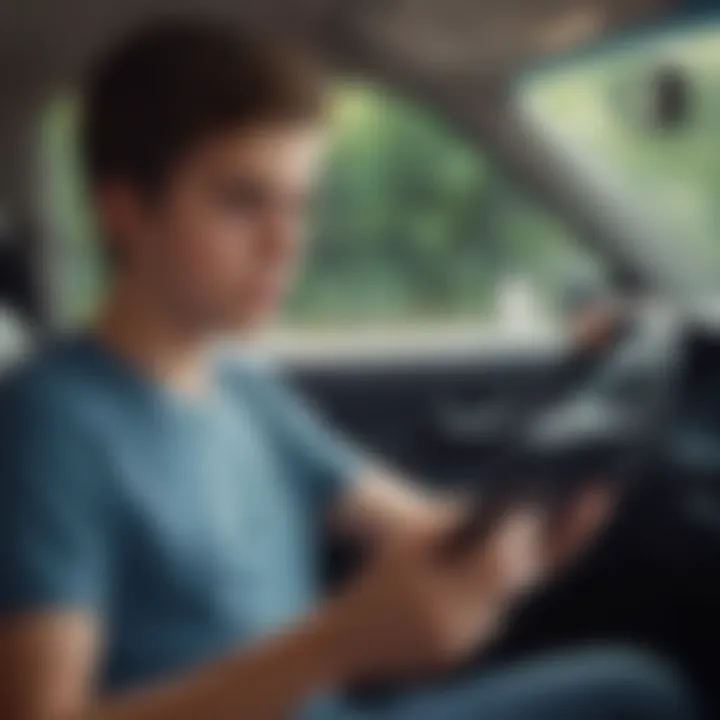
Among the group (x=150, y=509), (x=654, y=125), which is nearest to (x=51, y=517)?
(x=150, y=509)

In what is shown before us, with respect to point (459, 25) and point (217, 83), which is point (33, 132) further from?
point (459, 25)

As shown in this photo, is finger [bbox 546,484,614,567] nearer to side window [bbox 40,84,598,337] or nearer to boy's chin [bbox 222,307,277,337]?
side window [bbox 40,84,598,337]

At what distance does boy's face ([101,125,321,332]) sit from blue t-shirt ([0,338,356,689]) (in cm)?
6

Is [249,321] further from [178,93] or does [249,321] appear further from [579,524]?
[579,524]

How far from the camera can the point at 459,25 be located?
34.0 inches

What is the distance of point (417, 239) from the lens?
33.8 inches

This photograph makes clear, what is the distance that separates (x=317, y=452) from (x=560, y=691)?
240mm

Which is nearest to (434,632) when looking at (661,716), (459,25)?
(661,716)

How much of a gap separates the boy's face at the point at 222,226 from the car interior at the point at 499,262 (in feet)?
0.07

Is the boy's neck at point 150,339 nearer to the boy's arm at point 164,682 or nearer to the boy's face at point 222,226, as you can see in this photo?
the boy's face at point 222,226

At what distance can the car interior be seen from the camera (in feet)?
2.76

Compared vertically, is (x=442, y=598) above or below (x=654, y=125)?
below

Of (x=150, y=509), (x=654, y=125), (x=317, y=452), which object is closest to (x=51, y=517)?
(x=150, y=509)

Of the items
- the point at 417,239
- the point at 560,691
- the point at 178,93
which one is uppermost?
the point at 178,93
